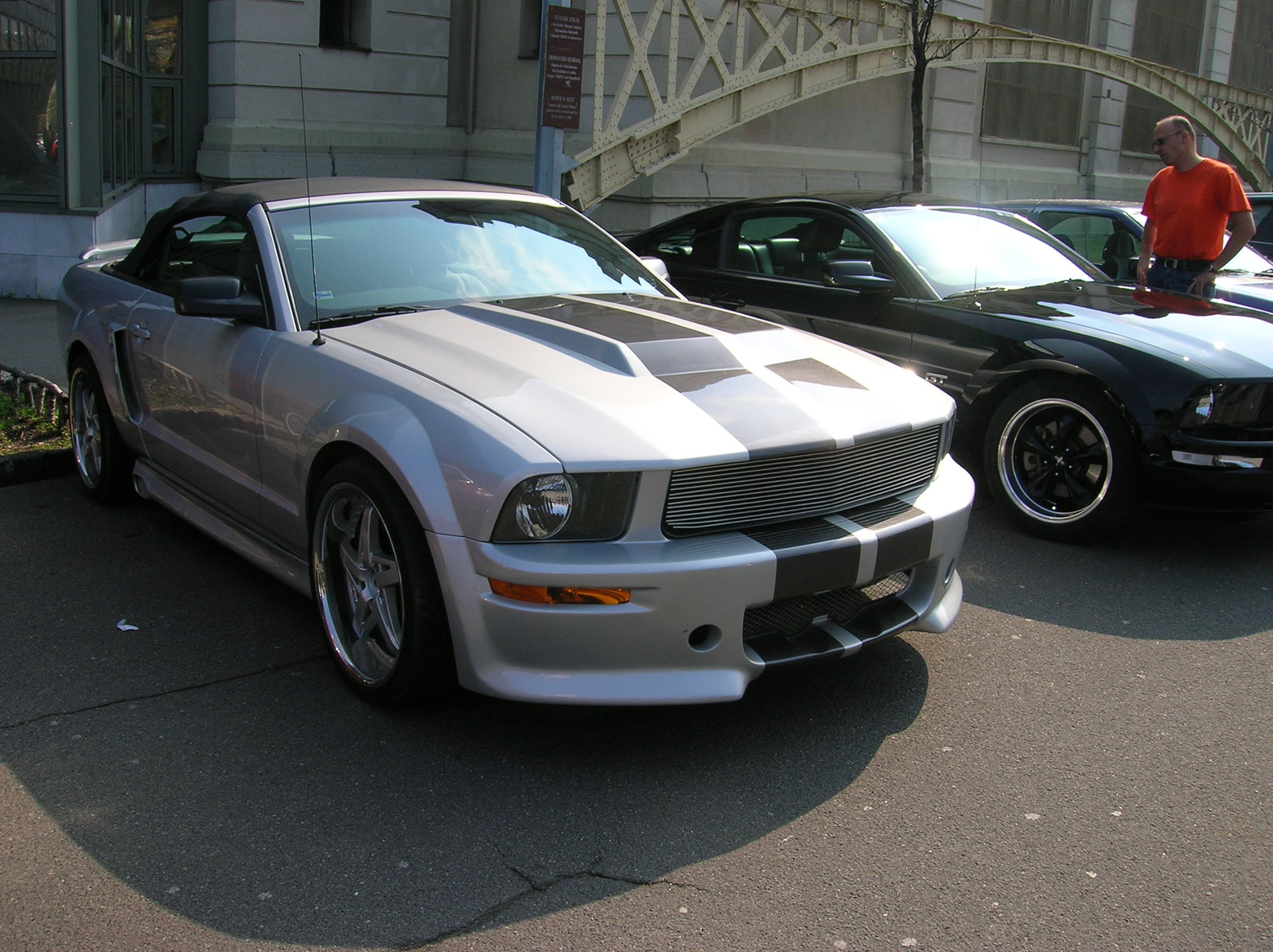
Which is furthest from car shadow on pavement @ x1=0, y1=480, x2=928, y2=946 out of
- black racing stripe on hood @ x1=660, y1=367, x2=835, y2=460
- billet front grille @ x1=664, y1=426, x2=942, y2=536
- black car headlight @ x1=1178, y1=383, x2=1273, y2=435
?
black car headlight @ x1=1178, y1=383, x2=1273, y2=435

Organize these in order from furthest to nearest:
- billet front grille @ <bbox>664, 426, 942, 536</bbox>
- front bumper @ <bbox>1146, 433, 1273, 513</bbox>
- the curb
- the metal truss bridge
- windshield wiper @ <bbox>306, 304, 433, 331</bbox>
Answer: the metal truss bridge → the curb → front bumper @ <bbox>1146, 433, 1273, 513</bbox> → windshield wiper @ <bbox>306, 304, 433, 331</bbox> → billet front grille @ <bbox>664, 426, 942, 536</bbox>

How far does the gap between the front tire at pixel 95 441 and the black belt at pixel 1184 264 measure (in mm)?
5988

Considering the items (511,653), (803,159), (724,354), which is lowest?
(511,653)

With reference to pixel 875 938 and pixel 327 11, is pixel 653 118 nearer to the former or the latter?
pixel 327 11

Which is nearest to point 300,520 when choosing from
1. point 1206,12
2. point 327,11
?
point 327,11

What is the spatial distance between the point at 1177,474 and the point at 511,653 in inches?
125

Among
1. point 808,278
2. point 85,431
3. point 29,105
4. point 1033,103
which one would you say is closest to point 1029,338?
point 808,278

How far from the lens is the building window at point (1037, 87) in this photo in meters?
20.7

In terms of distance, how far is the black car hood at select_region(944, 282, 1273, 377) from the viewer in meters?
5.08

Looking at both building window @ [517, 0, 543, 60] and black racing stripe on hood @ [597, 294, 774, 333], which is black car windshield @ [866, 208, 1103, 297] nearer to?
black racing stripe on hood @ [597, 294, 774, 333]

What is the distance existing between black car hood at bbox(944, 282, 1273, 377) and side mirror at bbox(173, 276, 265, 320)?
3.42m

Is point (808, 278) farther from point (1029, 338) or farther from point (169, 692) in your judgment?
point (169, 692)

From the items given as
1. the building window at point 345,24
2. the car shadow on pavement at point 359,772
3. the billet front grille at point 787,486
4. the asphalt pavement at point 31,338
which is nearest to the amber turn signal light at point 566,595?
the billet front grille at point 787,486

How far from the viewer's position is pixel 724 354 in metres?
3.75
